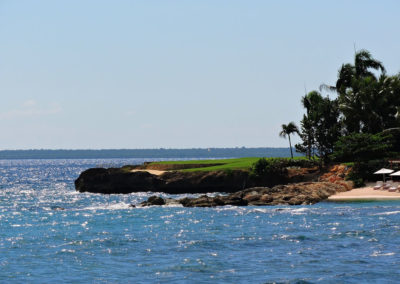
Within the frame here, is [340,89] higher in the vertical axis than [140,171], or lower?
higher

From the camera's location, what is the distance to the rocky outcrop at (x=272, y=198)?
5750cm

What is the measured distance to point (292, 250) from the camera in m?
34.3

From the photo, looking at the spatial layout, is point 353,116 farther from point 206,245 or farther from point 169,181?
point 206,245

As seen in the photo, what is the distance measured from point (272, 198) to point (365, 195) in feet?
27.1

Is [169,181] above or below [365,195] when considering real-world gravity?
above

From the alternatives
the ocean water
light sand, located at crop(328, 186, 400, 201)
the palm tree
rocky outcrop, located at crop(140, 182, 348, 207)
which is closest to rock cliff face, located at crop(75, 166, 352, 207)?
rocky outcrop, located at crop(140, 182, 348, 207)

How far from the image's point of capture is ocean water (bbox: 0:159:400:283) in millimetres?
28781

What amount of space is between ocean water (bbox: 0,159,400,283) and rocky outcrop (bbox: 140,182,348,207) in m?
2.20

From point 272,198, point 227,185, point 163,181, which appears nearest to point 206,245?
point 272,198

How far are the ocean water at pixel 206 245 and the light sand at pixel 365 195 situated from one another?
3445 mm

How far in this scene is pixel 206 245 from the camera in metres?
36.7

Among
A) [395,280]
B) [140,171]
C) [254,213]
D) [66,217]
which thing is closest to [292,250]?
[395,280]

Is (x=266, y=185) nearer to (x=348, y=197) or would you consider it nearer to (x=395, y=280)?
(x=348, y=197)

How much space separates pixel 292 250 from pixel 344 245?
2.93 m
